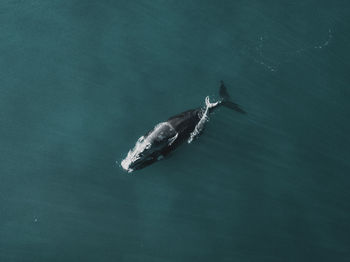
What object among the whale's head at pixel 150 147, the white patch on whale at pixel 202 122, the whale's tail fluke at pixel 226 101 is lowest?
the whale's head at pixel 150 147

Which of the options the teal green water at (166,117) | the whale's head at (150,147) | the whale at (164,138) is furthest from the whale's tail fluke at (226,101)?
the whale's head at (150,147)

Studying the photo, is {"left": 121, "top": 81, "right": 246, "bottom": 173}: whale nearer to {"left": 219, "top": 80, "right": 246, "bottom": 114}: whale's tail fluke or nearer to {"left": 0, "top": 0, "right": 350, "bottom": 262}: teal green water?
{"left": 0, "top": 0, "right": 350, "bottom": 262}: teal green water

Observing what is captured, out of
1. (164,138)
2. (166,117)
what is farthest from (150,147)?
(166,117)

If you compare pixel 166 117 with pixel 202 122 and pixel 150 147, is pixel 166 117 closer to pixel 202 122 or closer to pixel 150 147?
pixel 202 122

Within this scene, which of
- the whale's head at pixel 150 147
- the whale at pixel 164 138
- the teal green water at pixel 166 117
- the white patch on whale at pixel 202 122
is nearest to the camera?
the teal green water at pixel 166 117

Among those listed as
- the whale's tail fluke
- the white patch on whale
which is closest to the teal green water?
the whale's tail fluke

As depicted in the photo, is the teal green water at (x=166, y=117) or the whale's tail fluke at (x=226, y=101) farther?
the whale's tail fluke at (x=226, y=101)

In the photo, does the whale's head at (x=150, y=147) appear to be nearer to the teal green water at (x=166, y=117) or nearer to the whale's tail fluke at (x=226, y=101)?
the teal green water at (x=166, y=117)
